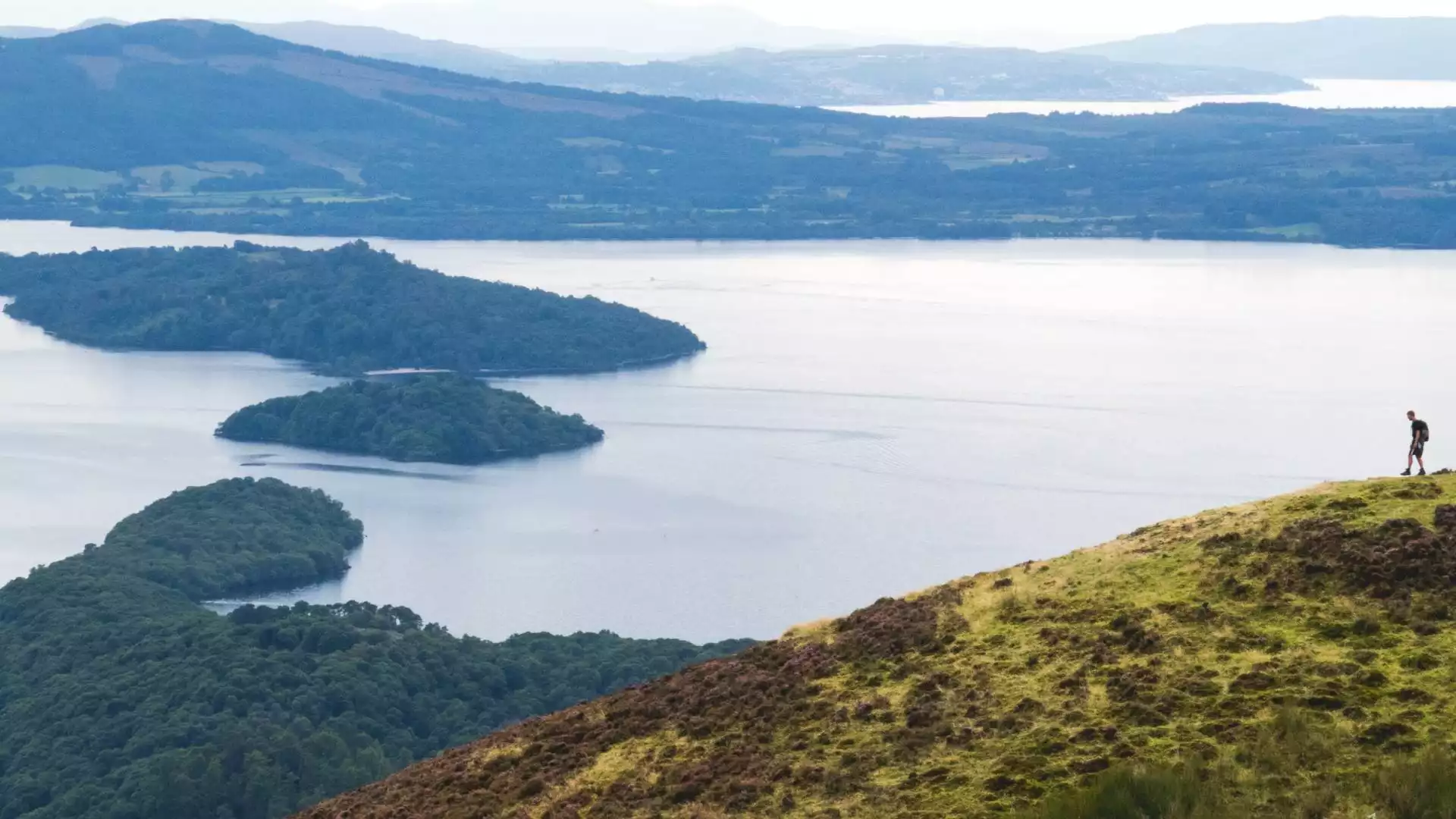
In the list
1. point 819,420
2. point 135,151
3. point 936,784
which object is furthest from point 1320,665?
point 135,151

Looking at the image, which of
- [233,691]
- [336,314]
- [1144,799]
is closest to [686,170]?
[336,314]

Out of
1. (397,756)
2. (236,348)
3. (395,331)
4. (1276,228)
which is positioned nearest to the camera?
(397,756)

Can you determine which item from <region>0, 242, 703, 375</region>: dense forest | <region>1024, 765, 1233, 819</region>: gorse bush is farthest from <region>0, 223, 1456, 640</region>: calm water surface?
<region>1024, 765, 1233, 819</region>: gorse bush

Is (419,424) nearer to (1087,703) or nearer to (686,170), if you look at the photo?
(1087,703)

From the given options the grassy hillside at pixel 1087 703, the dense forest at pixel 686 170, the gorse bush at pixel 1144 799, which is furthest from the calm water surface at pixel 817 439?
the gorse bush at pixel 1144 799

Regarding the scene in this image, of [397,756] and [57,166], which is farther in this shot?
[57,166]

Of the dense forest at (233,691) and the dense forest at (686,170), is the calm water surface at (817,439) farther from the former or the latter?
the dense forest at (686,170)

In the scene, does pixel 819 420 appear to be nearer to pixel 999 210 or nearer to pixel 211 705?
pixel 211 705
